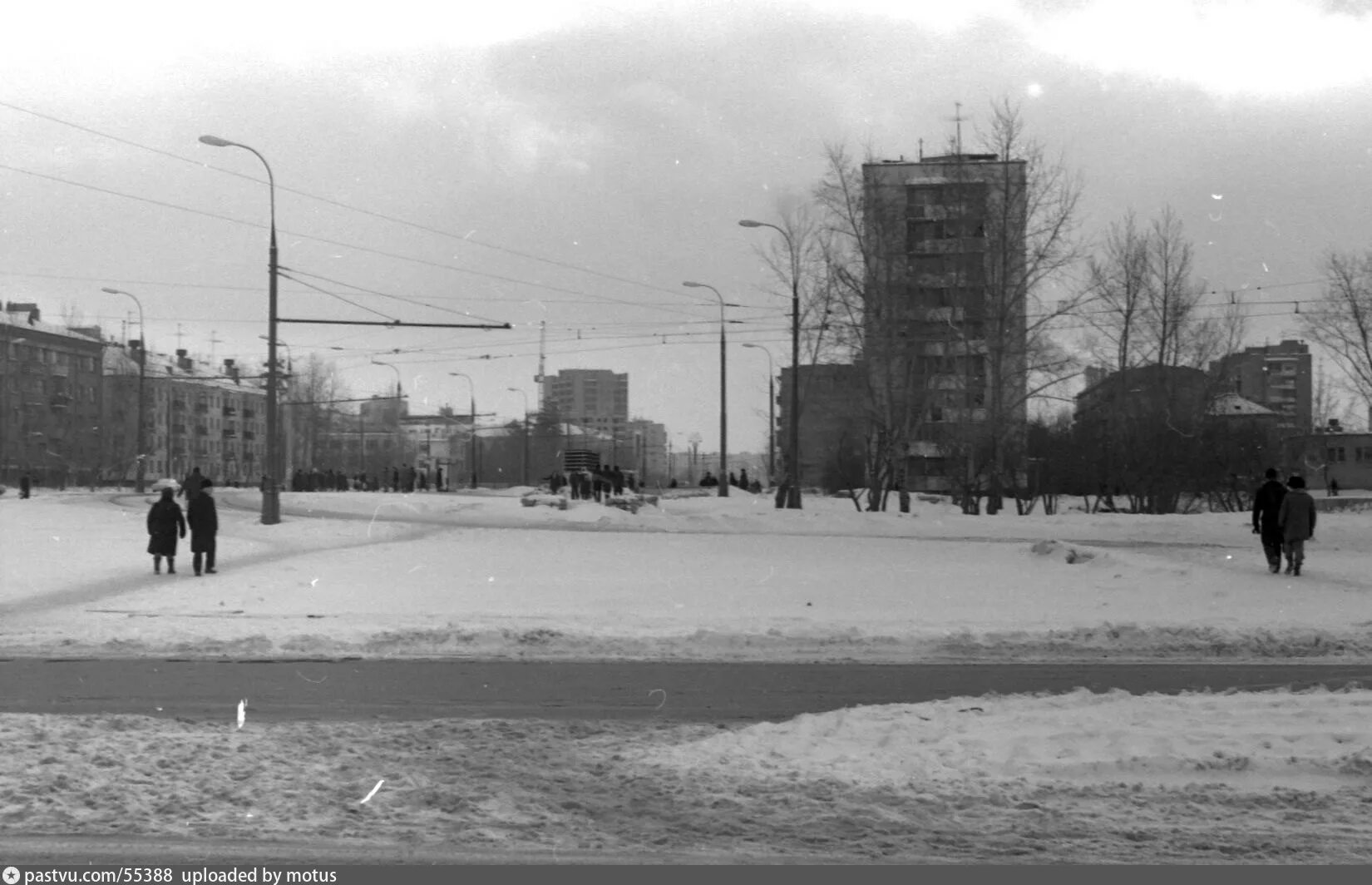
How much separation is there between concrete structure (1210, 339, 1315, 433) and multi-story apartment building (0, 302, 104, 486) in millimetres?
70463

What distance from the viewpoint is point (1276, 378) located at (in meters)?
174

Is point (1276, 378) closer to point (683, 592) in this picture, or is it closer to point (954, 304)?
point (954, 304)

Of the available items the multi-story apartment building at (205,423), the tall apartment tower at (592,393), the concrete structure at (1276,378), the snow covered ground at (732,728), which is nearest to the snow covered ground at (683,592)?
the snow covered ground at (732,728)

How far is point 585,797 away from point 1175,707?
4.67 m

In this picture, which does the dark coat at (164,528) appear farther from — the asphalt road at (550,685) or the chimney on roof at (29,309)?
the chimney on roof at (29,309)

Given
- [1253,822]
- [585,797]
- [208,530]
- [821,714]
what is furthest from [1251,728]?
[208,530]

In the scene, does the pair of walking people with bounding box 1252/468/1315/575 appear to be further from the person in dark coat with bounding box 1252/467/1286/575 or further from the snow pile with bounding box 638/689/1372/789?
the snow pile with bounding box 638/689/1372/789

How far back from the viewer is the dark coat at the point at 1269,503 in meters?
23.5

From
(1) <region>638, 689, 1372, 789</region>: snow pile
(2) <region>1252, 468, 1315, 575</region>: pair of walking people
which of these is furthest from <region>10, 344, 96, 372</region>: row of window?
(1) <region>638, 689, 1372, 789</region>: snow pile

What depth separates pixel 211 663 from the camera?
13.2m

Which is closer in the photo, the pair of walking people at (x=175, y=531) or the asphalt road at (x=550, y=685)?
the asphalt road at (x=550, y=685)

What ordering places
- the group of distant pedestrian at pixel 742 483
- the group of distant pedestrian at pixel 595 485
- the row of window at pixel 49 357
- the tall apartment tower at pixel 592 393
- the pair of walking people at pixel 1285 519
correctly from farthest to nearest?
the tall apartment tower at pixel 592 393 < the row of window at pixel 49 357 < the group of distant pedestrian at pixel 742 483 < the group of distant pedestrian at pixel 595 485 < the pair of walking people at pixel 1285 519

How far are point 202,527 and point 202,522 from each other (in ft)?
0.32

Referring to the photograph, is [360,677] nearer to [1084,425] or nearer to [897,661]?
[897,661]
